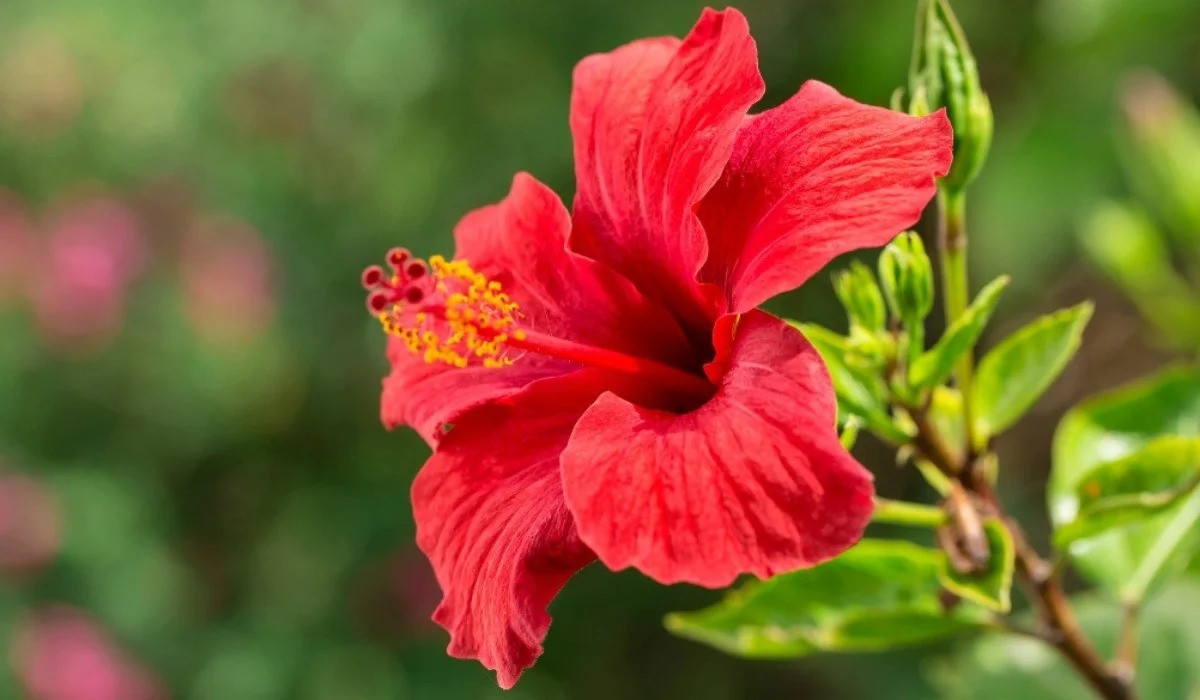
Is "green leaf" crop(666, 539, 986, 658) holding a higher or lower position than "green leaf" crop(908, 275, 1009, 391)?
lower

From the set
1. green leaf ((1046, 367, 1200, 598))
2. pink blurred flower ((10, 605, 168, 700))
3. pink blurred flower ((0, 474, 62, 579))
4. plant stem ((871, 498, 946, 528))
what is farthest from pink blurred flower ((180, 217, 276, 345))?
plant stem ((871, 498, 946, 528))

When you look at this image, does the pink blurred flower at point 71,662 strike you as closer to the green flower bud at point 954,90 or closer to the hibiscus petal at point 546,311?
the hibiscus petal at point 546,311

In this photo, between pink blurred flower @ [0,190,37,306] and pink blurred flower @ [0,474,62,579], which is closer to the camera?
pink blurred flower @ [0,474,62,579]

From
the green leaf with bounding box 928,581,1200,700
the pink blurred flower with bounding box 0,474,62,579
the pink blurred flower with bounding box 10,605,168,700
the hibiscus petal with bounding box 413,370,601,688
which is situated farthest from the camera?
the pink blurred flower with bounding box 0,474,62,579

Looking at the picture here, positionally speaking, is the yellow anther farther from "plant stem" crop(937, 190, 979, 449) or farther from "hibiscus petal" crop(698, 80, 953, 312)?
"plant stem" crop(937, 190, 979, 449)

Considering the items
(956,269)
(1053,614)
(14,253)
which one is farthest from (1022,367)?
(14,253)

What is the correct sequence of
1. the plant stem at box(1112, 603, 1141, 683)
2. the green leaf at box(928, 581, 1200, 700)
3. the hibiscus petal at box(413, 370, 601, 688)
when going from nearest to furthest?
the hibiscus petal at box(413, 370, 601, 688) → the plant stem at box(1112, 603, 1141, 683) → the green leaf at box(928, 581, 1200, 700)

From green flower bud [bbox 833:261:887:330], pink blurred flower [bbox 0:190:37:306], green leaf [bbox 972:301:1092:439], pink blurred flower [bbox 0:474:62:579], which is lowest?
pink blurred flower [bbox 0:474:62:579]
